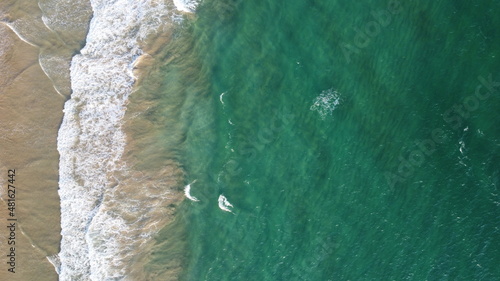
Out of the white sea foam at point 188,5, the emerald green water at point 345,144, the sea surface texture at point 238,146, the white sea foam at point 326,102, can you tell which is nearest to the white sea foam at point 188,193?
the sea surface texture at point 238,146

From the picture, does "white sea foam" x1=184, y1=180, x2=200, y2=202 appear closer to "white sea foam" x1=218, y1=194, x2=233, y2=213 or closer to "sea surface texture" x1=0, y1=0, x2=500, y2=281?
"sea surface texture" x1=0, y1=0, x2=500, y2=281

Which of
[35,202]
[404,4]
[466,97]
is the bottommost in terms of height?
[35,202]

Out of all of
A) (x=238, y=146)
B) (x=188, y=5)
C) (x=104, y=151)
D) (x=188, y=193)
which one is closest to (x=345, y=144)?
(x=238, y=146)

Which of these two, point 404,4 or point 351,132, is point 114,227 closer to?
point 351,132

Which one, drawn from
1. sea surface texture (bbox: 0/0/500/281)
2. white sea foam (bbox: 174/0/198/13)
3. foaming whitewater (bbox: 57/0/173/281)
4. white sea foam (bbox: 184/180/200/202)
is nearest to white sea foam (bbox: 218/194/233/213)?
sea surface texture (bbox: 0/0/500/281)

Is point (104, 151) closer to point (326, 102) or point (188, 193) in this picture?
point (188, 193)

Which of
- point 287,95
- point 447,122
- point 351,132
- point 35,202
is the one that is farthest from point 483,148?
point 35,202
